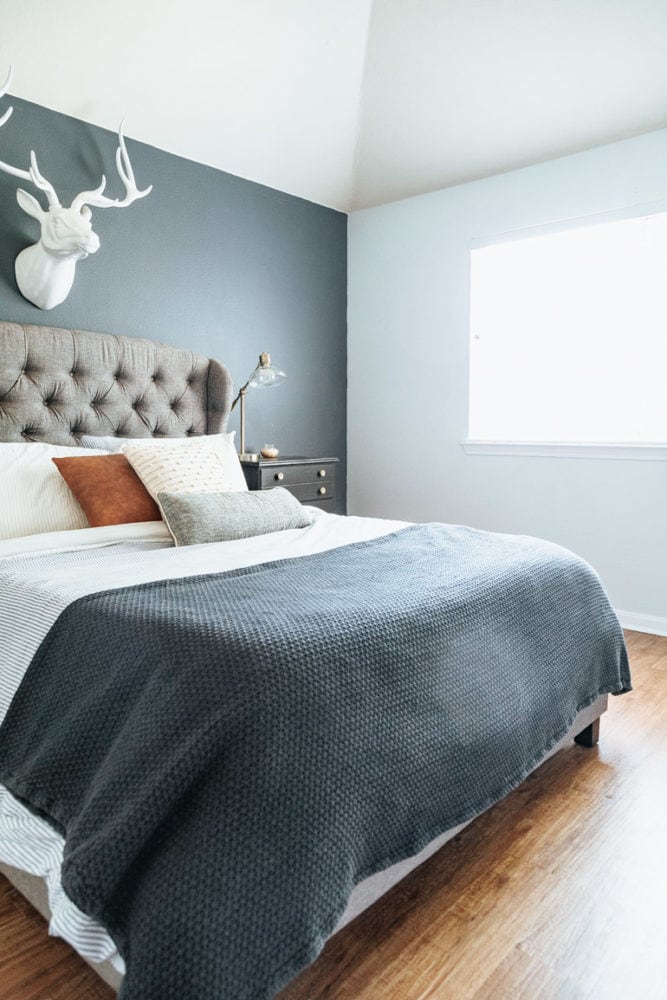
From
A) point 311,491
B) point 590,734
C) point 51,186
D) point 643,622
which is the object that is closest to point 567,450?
point 643,622

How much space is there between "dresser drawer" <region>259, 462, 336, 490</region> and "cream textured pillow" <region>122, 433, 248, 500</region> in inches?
21.0

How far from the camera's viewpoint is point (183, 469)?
2.37 m

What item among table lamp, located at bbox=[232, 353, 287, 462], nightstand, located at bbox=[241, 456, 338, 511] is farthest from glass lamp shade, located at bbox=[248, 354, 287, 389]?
nightstand, located at bbox=[241, 456, 338, 511]

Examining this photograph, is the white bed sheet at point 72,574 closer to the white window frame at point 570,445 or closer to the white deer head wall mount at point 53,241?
the white deer head wall mount at point 53,241

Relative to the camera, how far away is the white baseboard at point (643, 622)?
10.8 feet

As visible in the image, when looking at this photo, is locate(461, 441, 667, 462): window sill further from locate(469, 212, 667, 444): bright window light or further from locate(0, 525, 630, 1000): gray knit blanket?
locate(0, 525, 630, 1000): gray knit blanket

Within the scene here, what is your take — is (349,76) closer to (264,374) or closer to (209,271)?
(209,271)

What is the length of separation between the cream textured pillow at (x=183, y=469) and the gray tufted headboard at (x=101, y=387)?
0.48m

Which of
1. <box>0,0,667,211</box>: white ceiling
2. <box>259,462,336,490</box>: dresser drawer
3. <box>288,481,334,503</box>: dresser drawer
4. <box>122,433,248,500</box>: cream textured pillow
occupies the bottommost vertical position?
<box>288,481,334,503</box>: dresser drawer

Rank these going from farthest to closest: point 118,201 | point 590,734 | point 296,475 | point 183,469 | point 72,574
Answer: point 296,475 < point 118,201 < point 183,469 < point 590,734 < point 72,574

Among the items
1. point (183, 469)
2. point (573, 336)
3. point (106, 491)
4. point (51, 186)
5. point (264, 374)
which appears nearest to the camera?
point (106, 491)

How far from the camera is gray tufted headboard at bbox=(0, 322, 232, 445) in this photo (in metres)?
2.63

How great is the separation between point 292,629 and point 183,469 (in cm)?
127

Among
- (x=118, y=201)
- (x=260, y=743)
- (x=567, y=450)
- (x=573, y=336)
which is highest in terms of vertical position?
(x=118, y=201)
